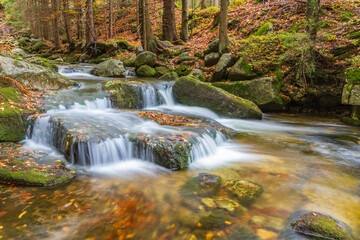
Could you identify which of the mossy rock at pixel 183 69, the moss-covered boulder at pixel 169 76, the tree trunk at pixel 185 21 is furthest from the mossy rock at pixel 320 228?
the tree trunk at pixel 185 21

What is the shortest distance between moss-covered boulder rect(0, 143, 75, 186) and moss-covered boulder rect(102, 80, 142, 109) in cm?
382

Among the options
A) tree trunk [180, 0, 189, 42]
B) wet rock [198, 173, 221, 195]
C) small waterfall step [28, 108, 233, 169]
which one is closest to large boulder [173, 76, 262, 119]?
small waterfall step [28, 108, 233, 169]

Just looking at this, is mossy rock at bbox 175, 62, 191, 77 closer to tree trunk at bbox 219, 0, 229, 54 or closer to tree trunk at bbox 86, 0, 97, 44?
tree trunk at bbox 219, 0, 229, 54

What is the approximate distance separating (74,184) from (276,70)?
31.1ft

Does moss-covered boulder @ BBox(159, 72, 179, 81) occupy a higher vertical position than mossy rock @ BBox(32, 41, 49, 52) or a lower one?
lower

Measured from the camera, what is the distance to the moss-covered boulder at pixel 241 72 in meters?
10.1

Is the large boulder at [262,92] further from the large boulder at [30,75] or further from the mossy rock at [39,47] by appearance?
the mossy rock at [39,47]

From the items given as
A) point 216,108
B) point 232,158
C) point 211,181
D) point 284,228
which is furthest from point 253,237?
point 216,108

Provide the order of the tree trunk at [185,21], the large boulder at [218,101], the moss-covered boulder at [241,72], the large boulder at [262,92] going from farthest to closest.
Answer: the tree trunk at [185,21], the moss-covered boulder at [241,72], the large boulder at [262,92], the large boulder at [218,101]

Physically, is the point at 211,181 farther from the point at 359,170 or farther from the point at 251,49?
the point at 251,49

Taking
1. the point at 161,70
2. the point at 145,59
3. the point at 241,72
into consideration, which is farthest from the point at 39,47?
the point at 241,72

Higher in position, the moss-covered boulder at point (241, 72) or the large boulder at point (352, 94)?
the moss-covered boulder at point (241, 72)

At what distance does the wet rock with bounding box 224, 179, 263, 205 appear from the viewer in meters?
3.46

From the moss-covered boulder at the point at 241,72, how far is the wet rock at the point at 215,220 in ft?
26.7
